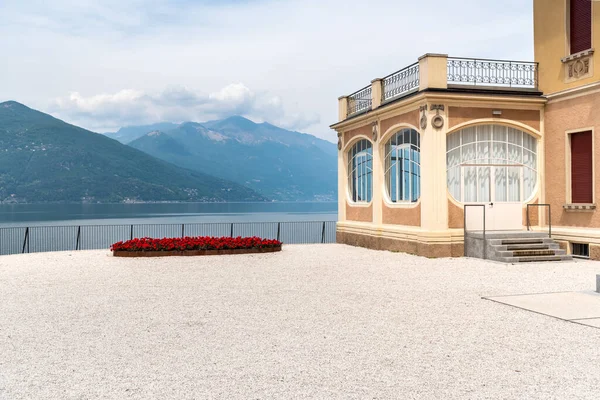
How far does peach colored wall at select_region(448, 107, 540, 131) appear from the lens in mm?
17953

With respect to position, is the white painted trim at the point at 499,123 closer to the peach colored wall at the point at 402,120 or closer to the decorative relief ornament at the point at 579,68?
the peach colored wall at the point at 402,120

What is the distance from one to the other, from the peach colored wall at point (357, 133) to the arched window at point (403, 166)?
1.42 meters

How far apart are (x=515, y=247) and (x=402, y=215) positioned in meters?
4.03

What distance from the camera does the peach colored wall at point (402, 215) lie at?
18531 mm

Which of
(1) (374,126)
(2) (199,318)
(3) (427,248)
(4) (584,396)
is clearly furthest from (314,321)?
(1) (374,126)

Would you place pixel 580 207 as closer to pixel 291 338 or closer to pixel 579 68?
pixel 579 68

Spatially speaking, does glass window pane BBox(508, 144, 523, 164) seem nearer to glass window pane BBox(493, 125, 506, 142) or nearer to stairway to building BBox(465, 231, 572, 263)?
glass window pane BBox(493, 125, 506, 142)

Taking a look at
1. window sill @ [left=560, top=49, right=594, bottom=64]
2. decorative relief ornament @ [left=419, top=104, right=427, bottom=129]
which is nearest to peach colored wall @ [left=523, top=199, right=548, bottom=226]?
decorative relief ornament @ [left=419, top=104, right=427, bottom=129]

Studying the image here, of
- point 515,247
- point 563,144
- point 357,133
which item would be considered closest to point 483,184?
point 515,247

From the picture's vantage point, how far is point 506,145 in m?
18.7

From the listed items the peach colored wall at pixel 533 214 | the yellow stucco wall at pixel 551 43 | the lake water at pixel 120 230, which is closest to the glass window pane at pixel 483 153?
the peach colored wall at pixel 533 214

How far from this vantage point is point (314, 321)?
8320 millimetres

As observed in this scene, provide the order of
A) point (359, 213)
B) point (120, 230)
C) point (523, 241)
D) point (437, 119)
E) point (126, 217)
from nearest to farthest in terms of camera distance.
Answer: point (523, 241) < point (437, 119) < point (359, 213) < point (120, 230) < point (126, 217)

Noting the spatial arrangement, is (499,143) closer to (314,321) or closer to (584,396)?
(314,321)
